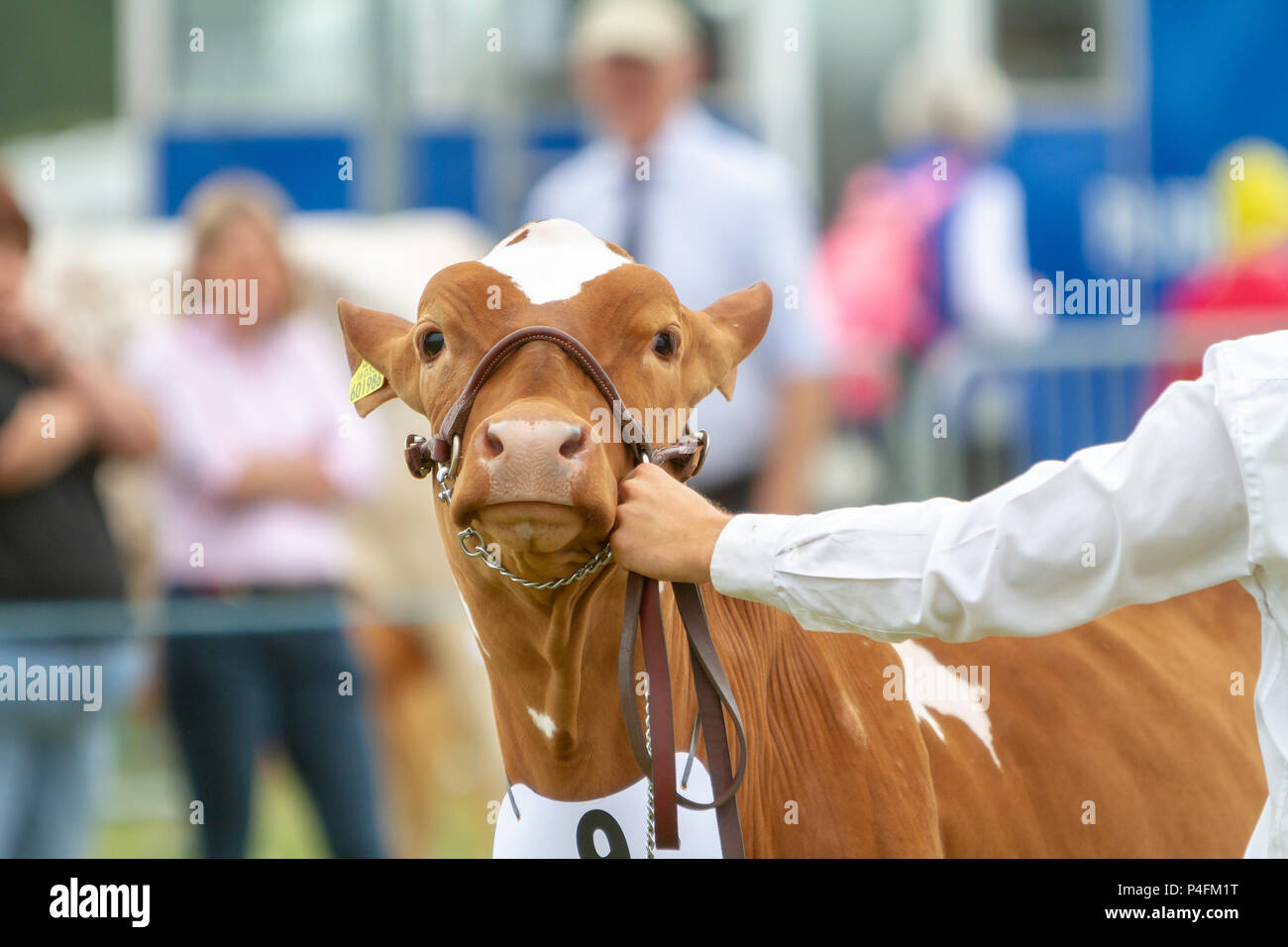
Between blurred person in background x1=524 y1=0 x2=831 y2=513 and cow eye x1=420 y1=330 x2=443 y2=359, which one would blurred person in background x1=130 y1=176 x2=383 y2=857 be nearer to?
blurred person in background x1=524 y1=0 x2=831 y2=513

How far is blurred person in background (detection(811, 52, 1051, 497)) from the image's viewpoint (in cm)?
753

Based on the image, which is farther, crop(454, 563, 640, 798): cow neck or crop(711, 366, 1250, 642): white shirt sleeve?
crop(454, 563, 640, 798): cow neck

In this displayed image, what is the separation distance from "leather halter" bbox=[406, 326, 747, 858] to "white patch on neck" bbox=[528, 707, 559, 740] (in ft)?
0.46

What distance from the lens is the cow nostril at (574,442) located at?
2277 mm

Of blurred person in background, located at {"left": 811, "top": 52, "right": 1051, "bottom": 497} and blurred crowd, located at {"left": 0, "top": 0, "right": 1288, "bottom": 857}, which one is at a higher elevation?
blurred person in background, located at {"left": 811, "top": 52, "right": 1051, "bottom": 497}

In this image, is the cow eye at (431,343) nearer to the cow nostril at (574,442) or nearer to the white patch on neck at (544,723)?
the cow nostril at (574,442)

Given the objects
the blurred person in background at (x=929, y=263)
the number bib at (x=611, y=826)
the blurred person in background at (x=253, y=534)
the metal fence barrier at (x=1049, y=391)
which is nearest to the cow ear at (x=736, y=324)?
the number bib at (x=611, y=826)

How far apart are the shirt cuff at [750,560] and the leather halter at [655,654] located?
0.21 metres

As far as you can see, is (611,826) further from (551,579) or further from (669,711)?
(551,579)

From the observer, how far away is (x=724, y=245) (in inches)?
181

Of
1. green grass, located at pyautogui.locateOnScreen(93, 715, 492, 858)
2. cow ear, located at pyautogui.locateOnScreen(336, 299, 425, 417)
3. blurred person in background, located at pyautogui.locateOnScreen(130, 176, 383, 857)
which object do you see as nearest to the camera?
cow ear, located at pyautogui.locateOnScreen(336, 299, 425, 417)

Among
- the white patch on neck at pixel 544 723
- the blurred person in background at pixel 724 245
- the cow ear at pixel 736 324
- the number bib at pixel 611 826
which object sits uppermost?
the blurred person in background at pixel 724 245

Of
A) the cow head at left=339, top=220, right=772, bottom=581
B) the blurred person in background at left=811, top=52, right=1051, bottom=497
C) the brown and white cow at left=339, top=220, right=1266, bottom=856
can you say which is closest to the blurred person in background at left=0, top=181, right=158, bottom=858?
the brown and white cow at left=339, top=220, right=1266, bottom=856

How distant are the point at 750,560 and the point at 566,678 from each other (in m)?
0.43
